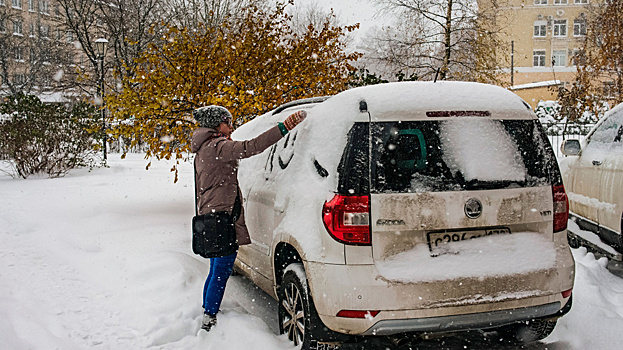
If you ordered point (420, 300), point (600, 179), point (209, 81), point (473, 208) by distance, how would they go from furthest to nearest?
point (209, 81) → point (600, 179) → point (473, 208) → point (420, 300)

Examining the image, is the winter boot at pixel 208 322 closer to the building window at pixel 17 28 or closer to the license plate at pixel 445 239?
the license plate at pixel 445 239

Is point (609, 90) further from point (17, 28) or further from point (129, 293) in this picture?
point (17, 28)

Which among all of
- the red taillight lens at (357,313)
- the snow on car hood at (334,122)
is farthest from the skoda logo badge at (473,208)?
the red taillight lens at (357,313)

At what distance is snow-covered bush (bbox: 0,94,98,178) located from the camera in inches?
532

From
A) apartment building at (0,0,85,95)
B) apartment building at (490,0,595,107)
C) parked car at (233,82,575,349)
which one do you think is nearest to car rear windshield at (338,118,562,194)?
parked car at (233,82,575,349)

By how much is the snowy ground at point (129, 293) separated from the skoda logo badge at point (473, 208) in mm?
1315

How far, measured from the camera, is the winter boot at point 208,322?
4230 mm

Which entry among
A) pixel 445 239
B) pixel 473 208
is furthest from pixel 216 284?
pixel 473 208

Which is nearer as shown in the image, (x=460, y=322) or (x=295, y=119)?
(x=460, y=322)

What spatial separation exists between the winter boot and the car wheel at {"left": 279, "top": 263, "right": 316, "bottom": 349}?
620 mm

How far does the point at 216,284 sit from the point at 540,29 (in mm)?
62242

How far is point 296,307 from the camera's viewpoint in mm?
3637

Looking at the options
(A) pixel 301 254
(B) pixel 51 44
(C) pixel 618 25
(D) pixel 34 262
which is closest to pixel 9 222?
(D) pixel 34 262

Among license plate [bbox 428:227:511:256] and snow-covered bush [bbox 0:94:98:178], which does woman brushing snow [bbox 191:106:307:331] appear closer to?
license plate [bbox 428:227:511:256]
